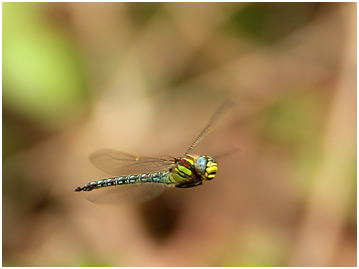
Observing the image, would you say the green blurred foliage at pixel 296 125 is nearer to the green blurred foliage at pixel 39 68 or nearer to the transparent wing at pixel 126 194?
the green blurred foliage at pixel 39 68

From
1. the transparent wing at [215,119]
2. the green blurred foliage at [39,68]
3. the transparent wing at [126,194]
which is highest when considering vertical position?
the green blurred foliage at [39,68]

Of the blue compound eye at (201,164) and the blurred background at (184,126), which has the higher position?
the blurred background at (184,126)

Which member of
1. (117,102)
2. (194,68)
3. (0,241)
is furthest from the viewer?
(194,68)

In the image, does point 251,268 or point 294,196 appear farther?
point 294,196

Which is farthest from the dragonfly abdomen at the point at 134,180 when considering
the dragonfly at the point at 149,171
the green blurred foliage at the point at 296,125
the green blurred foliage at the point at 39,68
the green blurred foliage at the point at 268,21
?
the green blurred foliage at the point at 268,21

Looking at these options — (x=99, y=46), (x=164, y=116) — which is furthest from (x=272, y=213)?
(x=99, y=46)

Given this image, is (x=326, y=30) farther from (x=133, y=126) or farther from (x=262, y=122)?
(x=133, y=126)

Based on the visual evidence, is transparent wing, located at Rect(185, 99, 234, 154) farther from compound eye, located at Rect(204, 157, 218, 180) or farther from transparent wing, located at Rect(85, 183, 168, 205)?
transparent wing, located at Rect(85, 183, 168, 205)
